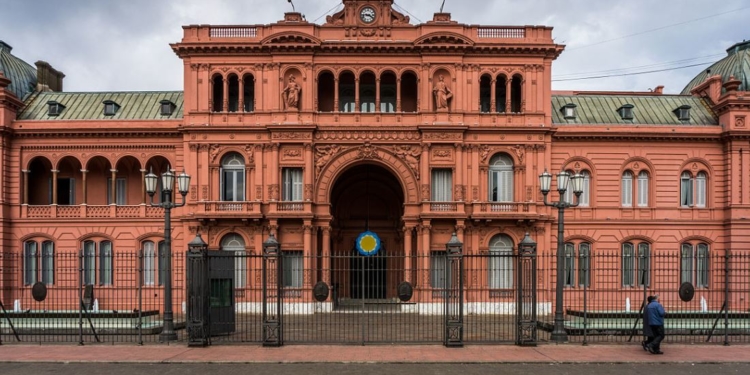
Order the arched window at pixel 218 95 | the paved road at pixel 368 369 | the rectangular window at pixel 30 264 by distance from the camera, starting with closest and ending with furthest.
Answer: the paved road at pixel 368 369
the rectangular window at pixel 30 264
the arched window at pixel 218 95

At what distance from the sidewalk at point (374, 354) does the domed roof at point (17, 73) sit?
2433 cm

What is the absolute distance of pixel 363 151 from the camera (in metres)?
34.1

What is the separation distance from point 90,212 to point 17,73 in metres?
11.1

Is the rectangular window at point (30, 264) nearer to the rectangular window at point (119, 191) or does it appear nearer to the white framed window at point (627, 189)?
the rectangular window at point (119, 191)

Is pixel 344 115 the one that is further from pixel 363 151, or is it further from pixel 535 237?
pixel 535 237

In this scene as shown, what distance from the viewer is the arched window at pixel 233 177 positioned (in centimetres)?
3441

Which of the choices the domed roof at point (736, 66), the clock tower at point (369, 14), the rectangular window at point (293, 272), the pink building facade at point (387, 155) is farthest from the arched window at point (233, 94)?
the domed roof at point (736, 66)

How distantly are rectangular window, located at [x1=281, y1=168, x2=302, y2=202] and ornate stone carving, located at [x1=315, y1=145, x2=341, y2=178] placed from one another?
1.07 m

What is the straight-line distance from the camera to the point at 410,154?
34.0 meters

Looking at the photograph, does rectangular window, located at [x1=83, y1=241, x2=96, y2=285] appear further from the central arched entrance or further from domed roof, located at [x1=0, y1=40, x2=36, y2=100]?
the central arched entrance

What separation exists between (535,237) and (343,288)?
11.3 meters

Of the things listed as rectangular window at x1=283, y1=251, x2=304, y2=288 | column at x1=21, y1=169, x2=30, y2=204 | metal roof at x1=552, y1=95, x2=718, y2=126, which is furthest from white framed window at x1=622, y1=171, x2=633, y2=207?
column at x1=21, y1=169, x2=30, y2=204

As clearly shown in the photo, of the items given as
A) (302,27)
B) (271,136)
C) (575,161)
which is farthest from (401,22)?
(575,161)

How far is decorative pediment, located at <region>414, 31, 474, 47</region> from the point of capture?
33500mm
